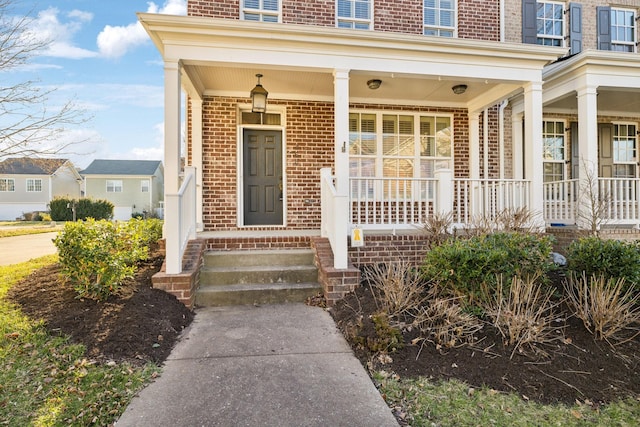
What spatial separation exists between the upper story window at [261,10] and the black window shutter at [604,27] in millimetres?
7148

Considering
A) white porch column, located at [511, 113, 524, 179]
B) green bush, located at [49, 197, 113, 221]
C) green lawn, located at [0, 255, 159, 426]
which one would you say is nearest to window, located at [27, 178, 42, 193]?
green bush, located at [49, 197, 113, 221]

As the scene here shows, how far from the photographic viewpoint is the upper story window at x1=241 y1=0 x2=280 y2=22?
6656mm

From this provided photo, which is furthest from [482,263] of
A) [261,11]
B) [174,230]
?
[261,11]

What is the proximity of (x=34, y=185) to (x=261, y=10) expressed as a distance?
32.5 metres

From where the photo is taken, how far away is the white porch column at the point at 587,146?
5.93m

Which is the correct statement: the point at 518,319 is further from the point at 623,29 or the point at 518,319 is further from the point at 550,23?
the point at 623,29

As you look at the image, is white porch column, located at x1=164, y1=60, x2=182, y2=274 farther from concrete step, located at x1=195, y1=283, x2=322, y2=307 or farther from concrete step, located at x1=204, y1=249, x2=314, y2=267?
concrete step, located at x1=195, y1=283, x2=322, y2=307

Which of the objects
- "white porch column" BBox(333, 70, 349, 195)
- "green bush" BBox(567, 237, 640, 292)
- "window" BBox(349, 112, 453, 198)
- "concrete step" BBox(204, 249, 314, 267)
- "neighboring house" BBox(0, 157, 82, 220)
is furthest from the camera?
"neighboring house" BBox(0, 157, 82, 220)

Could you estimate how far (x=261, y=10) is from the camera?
6.68 meters

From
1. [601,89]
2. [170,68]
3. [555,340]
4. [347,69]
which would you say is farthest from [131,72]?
[555,340]

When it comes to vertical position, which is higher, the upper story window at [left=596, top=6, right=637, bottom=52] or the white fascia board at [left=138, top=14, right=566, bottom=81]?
the upper story window at [left=596, top=6, right=637, bottom=52]

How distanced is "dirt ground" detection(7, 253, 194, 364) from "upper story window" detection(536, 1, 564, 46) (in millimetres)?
9123

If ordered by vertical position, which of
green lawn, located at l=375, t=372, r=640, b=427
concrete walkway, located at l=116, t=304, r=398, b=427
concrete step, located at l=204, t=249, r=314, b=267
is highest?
concrete step, located at l=204, t=249, r=314, b=267

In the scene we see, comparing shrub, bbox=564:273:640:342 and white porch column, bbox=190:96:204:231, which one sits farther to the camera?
white porch column, bbox=190:96:204:231
